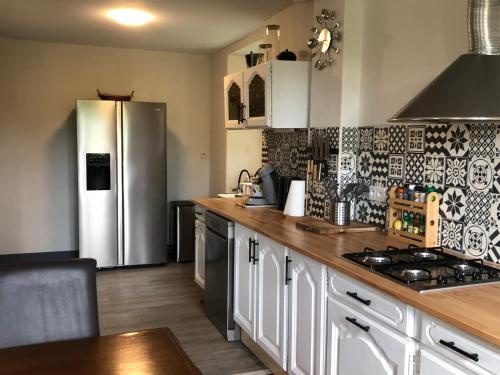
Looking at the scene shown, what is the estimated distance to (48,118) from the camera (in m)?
5.54

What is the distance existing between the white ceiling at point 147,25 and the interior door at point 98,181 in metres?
0.77

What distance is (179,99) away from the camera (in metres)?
6.11

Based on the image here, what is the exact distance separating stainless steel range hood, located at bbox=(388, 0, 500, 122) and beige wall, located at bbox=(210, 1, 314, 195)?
72.9 inches

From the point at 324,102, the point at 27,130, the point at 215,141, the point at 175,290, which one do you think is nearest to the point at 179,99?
the point at 215,141

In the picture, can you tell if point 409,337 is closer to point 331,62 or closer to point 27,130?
point 331,62

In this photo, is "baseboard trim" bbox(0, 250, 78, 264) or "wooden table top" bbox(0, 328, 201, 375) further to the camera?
"baseboard trim" bbox(0, 250, 78, 264)

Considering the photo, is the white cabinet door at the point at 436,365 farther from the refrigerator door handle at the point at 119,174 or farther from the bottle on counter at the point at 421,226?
the refrigerator door handle at the point at 119,174

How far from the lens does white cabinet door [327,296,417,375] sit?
1740mm

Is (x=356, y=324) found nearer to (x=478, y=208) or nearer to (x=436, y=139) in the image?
(x=478, y=208)

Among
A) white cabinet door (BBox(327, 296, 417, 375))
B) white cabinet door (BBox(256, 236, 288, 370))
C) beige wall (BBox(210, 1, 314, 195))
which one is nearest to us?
white cabinet door (BBox(327, 296, 417, 375))

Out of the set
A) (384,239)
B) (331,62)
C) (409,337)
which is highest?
(331,62)

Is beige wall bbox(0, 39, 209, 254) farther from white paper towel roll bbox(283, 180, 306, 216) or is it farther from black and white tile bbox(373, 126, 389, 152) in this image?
black and white tile bbox(373, 126, 389, 152)

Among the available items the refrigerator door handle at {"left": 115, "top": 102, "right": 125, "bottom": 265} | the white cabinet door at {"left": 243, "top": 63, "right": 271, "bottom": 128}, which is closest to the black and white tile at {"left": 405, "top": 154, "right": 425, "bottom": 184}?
the white cabinet door at {"left": 243, "top": 63, "right": 271, "bottom": 128}

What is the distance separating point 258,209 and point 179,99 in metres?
2.73
